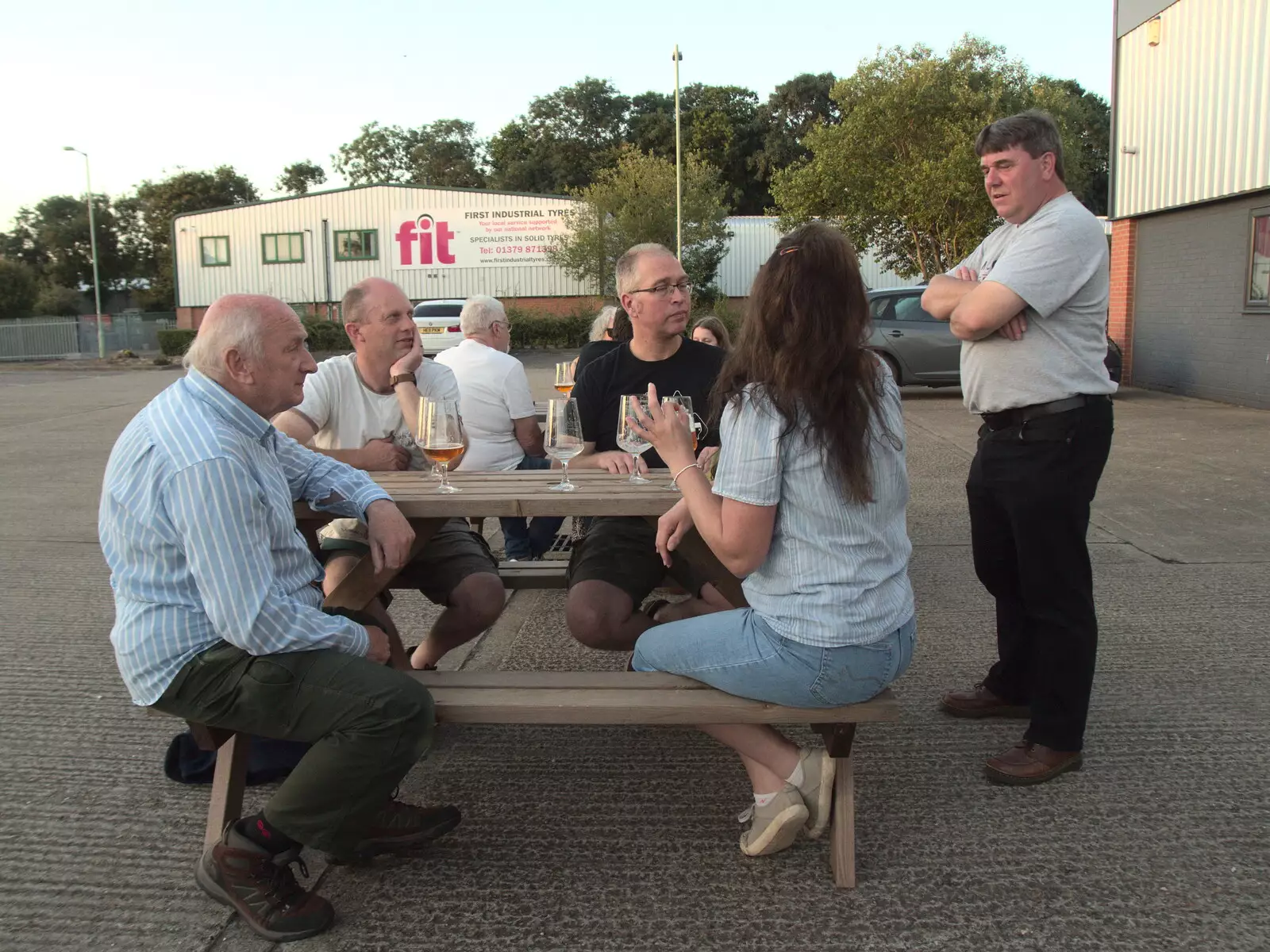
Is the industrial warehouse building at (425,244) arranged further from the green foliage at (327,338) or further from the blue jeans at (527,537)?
the blue jeans at (527,537)

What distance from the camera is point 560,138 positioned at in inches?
2847

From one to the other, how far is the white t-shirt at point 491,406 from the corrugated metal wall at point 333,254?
113 ft

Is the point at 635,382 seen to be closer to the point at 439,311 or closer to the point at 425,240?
→ the point at 439,311

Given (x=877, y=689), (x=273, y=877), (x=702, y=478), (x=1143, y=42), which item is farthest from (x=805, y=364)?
(x=1143, y=42)

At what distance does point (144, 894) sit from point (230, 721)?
61 centimetres

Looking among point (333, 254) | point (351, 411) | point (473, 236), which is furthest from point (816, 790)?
point (333, 254)

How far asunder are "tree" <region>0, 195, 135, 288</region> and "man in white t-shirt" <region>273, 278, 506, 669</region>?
66672mm

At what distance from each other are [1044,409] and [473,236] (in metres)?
38.6

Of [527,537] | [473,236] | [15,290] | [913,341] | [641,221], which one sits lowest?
[527,537]

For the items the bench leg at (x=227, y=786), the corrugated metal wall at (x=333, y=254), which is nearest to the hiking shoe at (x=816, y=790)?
the bench leg at (x=227, y=786)

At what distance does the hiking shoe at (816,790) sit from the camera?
2711mm

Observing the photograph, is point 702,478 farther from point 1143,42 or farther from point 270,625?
point 1143,42

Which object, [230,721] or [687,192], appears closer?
[230,721]

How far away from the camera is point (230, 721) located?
98.0 inches
